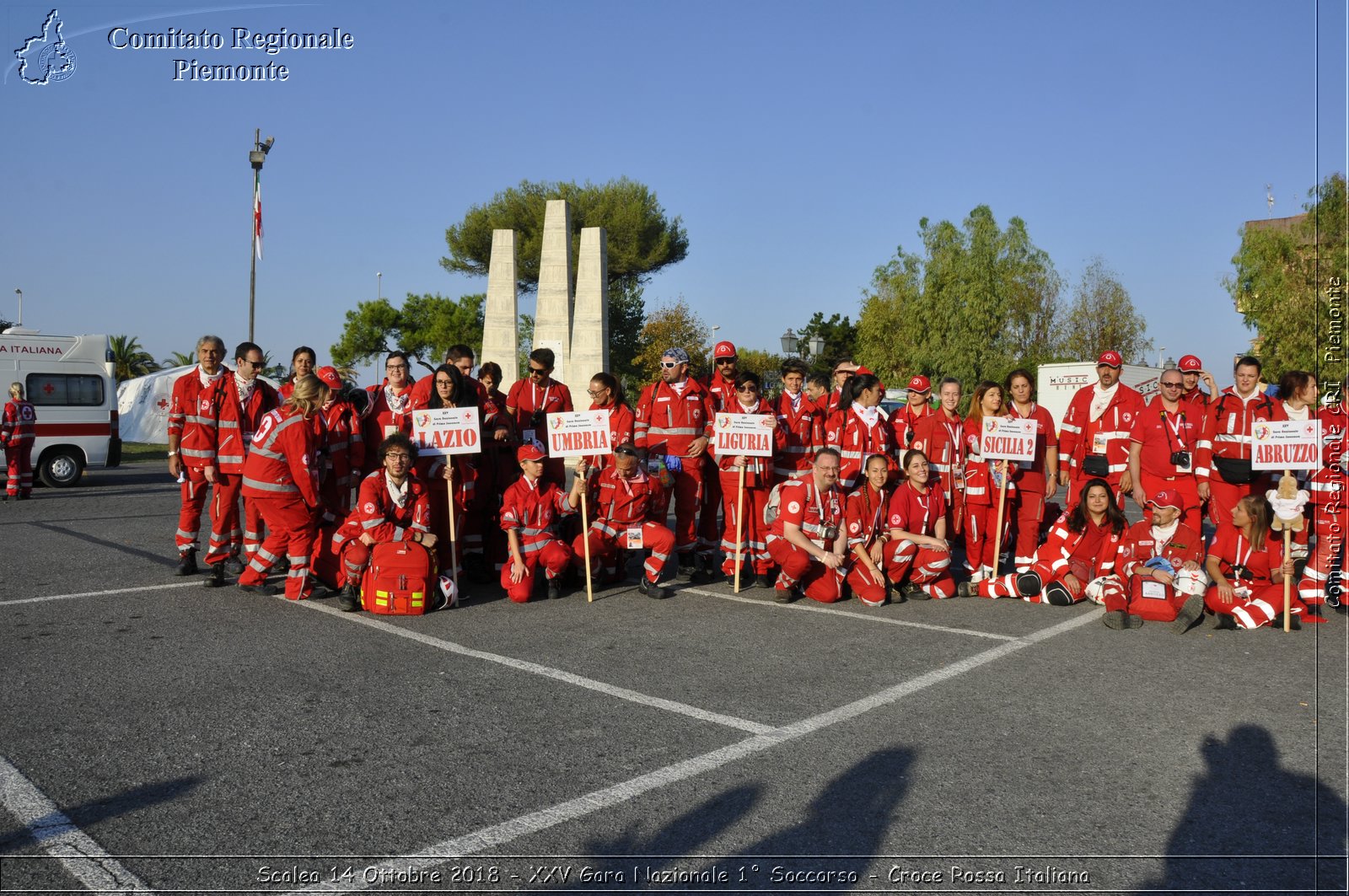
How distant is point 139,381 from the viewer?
122ft

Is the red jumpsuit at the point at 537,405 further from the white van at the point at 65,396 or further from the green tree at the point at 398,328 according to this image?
the green tree at the point at 398,328

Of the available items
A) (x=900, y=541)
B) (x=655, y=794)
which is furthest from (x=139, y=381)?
(x=655, y=794)

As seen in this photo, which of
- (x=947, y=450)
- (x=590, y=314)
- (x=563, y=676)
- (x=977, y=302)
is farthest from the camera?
(x=977, y=302)

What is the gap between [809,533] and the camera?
8.23 metres

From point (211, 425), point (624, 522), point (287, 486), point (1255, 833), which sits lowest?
point (1255, 833)

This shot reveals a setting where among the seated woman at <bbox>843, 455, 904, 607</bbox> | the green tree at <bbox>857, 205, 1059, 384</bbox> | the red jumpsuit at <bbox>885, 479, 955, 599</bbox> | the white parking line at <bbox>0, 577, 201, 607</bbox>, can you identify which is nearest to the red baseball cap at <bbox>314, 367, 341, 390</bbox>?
the white parking line at <bbox>0, 577, 201, 607</bbox>

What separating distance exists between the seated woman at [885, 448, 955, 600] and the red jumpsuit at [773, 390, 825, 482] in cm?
117

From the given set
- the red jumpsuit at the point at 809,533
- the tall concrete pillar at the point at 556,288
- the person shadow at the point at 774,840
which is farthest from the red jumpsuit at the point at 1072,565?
the tall concrete pillar at the point at 556,288

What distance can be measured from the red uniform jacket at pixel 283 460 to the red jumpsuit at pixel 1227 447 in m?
7.44

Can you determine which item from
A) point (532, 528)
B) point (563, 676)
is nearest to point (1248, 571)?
point (563, 676)

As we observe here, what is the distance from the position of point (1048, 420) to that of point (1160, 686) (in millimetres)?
3972

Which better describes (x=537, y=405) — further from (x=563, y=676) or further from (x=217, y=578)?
(x=563, y=676)

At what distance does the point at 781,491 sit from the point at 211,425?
508 cm

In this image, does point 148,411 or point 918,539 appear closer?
point 918,539
